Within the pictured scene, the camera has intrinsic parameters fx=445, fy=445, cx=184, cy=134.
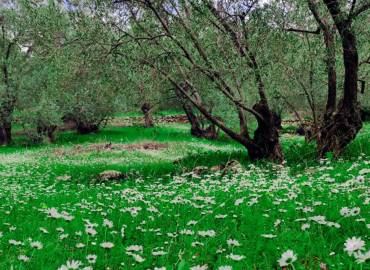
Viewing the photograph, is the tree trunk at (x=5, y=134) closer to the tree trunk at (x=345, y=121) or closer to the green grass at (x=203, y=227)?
the green grass at (x=203, y=227)

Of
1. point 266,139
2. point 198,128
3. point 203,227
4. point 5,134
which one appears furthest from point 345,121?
point 5,134

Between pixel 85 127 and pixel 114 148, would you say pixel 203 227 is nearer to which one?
pixel 114 148

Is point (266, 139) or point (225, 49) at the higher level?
point (225, 49)

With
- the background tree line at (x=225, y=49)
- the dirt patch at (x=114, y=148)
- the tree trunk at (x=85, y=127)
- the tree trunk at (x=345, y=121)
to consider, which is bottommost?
the dirt patch at (x=114, y=148)

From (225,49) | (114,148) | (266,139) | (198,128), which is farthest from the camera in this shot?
(198,128)

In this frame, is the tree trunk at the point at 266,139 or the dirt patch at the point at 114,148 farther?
the dirt patch at the point at 114,148

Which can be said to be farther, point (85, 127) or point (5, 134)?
point (85, 127)

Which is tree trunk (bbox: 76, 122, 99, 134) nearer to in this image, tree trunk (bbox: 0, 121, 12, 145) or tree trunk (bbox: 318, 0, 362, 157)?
tree trunk (bbox: 0, 121, 12, 145)

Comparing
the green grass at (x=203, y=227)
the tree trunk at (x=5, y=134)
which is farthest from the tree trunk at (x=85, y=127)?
the green grass at (x=203, y=227)

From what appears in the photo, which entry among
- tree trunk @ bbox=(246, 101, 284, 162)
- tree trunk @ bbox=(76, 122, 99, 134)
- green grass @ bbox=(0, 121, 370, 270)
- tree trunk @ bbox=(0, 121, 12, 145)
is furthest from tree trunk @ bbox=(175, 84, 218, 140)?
green grass @ bbox=(0, 121, 370, 270)

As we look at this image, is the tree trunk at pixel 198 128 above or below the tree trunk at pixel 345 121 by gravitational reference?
below

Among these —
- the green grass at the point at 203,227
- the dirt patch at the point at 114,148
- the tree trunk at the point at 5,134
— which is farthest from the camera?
the tree trunk at the point at 5,134

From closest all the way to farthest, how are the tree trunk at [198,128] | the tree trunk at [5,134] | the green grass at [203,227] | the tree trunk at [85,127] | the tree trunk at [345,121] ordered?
the green grass at [203,227]
the tree trunk at [345,121]
the tree trunk at [5,134]
the tree trunk at [198,128]
the tree trunk at [85,127]

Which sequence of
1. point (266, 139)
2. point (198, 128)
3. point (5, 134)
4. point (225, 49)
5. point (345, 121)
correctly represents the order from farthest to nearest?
1. point (198, 128)
2. point (5, 134)
3. point (266, 139)
4. point (225, 49)
5. point (345, 121)
